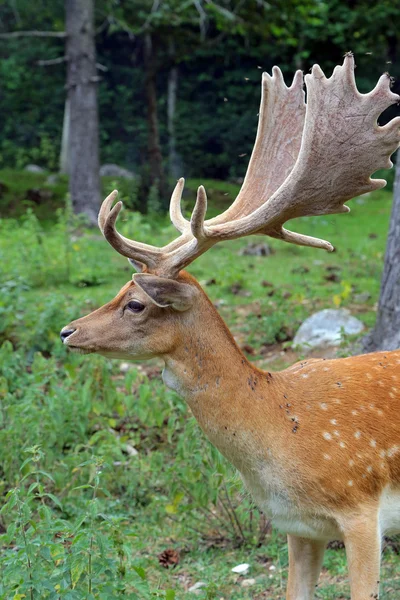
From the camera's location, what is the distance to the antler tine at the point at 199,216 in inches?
133

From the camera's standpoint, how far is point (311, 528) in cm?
348

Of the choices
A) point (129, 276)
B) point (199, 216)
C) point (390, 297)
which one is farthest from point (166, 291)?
point (129, 276)

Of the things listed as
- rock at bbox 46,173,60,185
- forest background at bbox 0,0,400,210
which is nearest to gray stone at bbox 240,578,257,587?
forest background at bbox 0,0,400,210

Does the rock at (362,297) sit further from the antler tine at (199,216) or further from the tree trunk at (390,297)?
the antler tine at (199,216)

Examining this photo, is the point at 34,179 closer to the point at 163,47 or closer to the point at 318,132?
the point at 163,47

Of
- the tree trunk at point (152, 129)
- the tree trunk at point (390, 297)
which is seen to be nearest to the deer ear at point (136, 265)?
the tree trunk at point (390, 297)

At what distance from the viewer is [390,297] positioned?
246 inches

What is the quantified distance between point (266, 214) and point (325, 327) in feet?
12.0

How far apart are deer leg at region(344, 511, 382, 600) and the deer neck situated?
495mm

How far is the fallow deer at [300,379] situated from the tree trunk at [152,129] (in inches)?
495

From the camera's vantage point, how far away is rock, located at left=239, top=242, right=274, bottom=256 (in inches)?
430

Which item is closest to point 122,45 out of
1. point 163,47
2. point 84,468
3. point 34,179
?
point 163,47

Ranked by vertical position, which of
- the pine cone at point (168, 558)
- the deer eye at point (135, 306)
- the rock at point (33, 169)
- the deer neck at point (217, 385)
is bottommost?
the pine cone at point (168, 558)

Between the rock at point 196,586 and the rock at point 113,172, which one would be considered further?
the rock at point 113,172
